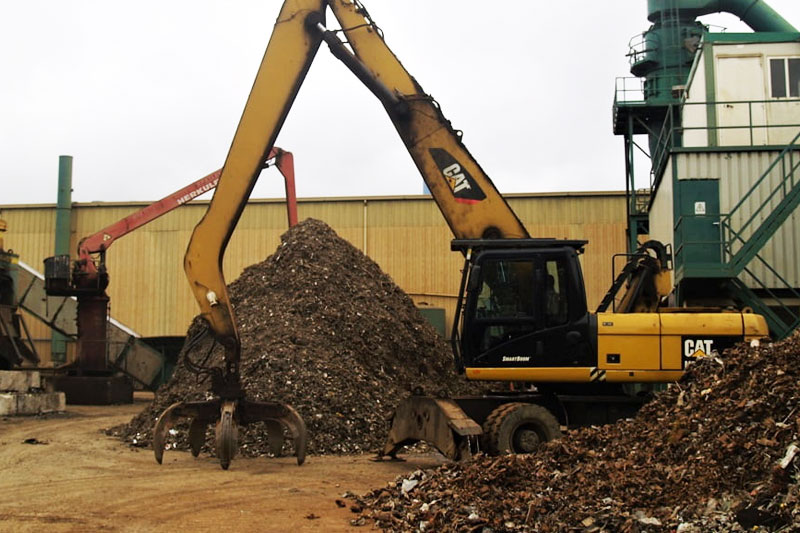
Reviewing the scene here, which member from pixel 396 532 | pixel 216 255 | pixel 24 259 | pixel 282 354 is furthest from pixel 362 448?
pixel 24 259

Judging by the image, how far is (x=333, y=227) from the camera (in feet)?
108

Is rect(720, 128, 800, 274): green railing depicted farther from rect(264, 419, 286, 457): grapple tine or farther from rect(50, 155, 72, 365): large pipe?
rect(50, 155, 72, 365): large pipe

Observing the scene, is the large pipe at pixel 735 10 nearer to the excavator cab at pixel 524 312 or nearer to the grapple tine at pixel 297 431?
the excavator cab at pixel 524 312

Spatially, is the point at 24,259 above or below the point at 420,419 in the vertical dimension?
above

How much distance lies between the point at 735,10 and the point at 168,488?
978 inches

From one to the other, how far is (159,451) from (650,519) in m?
7.24

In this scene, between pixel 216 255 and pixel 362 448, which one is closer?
pixel 216 255

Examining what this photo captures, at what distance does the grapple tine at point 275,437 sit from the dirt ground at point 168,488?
21 centimetres

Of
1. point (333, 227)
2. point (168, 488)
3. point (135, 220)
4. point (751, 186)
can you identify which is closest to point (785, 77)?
point (751, 186)

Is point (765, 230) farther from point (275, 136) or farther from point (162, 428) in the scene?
point (162, 428)

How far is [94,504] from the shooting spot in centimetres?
903

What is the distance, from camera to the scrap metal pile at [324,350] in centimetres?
1382

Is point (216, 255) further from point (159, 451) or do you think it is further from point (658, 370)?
point (658, 370)

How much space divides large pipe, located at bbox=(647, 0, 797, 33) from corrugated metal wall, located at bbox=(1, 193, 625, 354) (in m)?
6.36
